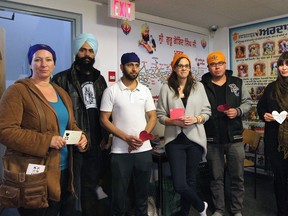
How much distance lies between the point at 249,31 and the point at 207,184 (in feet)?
8.59

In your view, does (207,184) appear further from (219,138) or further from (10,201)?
(10,201)

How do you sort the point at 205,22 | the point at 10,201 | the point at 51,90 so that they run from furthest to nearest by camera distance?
the point at 205,22 → the point at 51,90 → the point at 10,201

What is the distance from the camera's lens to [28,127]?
1574mm

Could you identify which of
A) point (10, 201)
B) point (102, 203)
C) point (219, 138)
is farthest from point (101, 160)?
point (219, 138)

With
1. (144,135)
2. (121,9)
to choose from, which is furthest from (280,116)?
(121,9)

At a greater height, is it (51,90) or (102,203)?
(51,90)

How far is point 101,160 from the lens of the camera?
2314 millimetres

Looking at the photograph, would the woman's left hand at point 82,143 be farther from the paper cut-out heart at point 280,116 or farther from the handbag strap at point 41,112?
the paper cut-out heart at point 280,116

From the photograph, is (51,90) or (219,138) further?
(219,138)

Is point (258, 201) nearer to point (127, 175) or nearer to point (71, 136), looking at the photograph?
point (127, 175)

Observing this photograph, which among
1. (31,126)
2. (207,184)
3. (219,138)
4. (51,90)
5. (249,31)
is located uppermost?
(249,31)

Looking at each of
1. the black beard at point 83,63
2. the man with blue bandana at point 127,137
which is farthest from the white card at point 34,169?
the black beard at point 83,63

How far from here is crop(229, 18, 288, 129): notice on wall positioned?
405cm

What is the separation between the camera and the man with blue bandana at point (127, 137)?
2.13 metres
